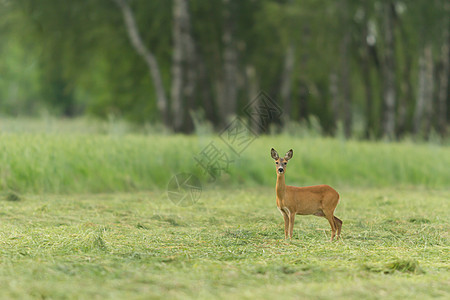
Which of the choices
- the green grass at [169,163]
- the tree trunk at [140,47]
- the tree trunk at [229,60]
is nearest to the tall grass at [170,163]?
the green grass at [169,163]

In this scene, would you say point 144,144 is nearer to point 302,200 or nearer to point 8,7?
point 302,200

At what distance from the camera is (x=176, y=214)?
6.34 metres

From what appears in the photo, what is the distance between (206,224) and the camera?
18.8ft

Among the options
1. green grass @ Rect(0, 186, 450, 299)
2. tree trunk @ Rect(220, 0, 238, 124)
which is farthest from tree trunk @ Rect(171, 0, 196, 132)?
green grass @ Rect(0, 186, 450, 299)

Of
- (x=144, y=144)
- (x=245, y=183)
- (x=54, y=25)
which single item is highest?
(x=54, y=25)

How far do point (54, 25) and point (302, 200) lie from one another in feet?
57.5

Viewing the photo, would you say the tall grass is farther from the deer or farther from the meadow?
the deer

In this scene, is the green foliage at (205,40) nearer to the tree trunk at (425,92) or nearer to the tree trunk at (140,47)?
the tree trunk at (425,92)

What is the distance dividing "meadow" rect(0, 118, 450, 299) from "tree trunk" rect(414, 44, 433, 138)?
9.33 m

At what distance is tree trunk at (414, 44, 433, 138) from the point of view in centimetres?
2044

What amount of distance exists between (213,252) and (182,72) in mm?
12362

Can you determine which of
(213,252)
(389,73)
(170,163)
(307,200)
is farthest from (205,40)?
(213,252)

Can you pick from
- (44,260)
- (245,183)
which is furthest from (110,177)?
(44,260)

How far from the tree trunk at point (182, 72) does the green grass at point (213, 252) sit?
29.4ft
